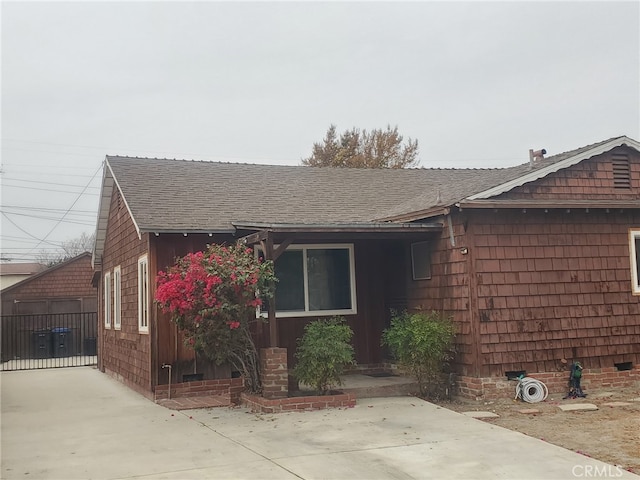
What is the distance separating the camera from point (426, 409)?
867 cm

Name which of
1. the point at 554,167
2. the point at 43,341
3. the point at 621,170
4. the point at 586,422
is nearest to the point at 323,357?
the point at 586,422

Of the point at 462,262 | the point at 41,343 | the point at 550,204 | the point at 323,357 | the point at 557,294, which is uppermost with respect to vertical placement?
the point at 550,204

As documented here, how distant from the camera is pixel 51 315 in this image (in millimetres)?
23047

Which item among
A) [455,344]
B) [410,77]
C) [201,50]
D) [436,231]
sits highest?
[410,77]

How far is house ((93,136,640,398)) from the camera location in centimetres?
943

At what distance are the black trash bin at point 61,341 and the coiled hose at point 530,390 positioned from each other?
1972 centimetres

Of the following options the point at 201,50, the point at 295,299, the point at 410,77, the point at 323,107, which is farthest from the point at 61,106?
the point at 323,107

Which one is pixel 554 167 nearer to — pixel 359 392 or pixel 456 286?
pixel 456 286

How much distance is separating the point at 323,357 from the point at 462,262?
254 cm

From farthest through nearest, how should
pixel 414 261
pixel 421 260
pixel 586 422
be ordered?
pixel 414 261, pixel 421 260, pixel 586 422

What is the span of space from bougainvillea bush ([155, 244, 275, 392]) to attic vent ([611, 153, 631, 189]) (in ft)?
19.6

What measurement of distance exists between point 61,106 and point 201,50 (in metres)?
8.32

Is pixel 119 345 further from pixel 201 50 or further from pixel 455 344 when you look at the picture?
pixel 455 344

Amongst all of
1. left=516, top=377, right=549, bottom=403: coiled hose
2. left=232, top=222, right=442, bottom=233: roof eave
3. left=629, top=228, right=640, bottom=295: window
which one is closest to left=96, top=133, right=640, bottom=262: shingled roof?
left=232, top=222, right=442, bottom=233: roof eave
